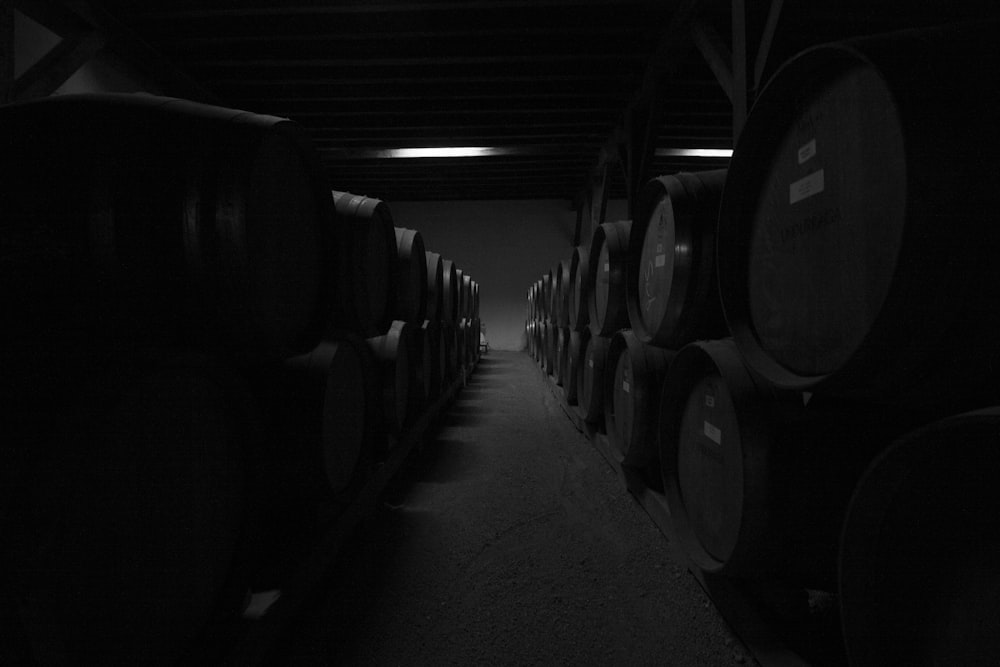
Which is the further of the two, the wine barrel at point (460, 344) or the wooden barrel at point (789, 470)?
the wine barrel at point (460, 344)

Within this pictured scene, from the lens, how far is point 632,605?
5.38 ft

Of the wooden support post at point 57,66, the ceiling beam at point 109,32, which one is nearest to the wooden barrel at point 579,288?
the wooden support post at point 57,66

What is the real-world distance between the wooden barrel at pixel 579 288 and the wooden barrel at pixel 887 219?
212 cm

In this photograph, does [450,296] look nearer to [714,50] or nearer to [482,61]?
[482,61]

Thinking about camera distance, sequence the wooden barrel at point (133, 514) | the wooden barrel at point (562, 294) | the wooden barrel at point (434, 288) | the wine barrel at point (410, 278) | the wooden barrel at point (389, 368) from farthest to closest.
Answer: the wooden barrel at point (562, 294)
the wooden barrel at point (434, 288)
the wine barrel at point (410, 278)
the wooden barrel at point (389, 368)
the wooden barrel at point (133, 514)

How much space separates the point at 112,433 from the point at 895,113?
58.9 inches

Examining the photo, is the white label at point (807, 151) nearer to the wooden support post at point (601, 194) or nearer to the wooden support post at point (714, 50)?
the wooden support post at point (714, 50)

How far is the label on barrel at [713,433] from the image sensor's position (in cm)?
144

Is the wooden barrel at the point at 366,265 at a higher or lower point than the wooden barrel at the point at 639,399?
higher

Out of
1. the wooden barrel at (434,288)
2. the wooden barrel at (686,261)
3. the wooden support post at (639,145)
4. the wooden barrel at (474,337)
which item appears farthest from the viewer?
the wooden barrel at (474,337)

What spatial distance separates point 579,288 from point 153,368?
309cm

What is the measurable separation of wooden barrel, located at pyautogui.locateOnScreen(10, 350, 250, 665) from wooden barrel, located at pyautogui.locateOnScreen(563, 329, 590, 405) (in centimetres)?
283

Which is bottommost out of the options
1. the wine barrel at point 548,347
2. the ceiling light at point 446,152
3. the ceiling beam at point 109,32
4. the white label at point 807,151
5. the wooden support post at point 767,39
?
the wine barrel at point 548,347

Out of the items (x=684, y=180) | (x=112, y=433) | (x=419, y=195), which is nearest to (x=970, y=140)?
(x=684, y=180)
